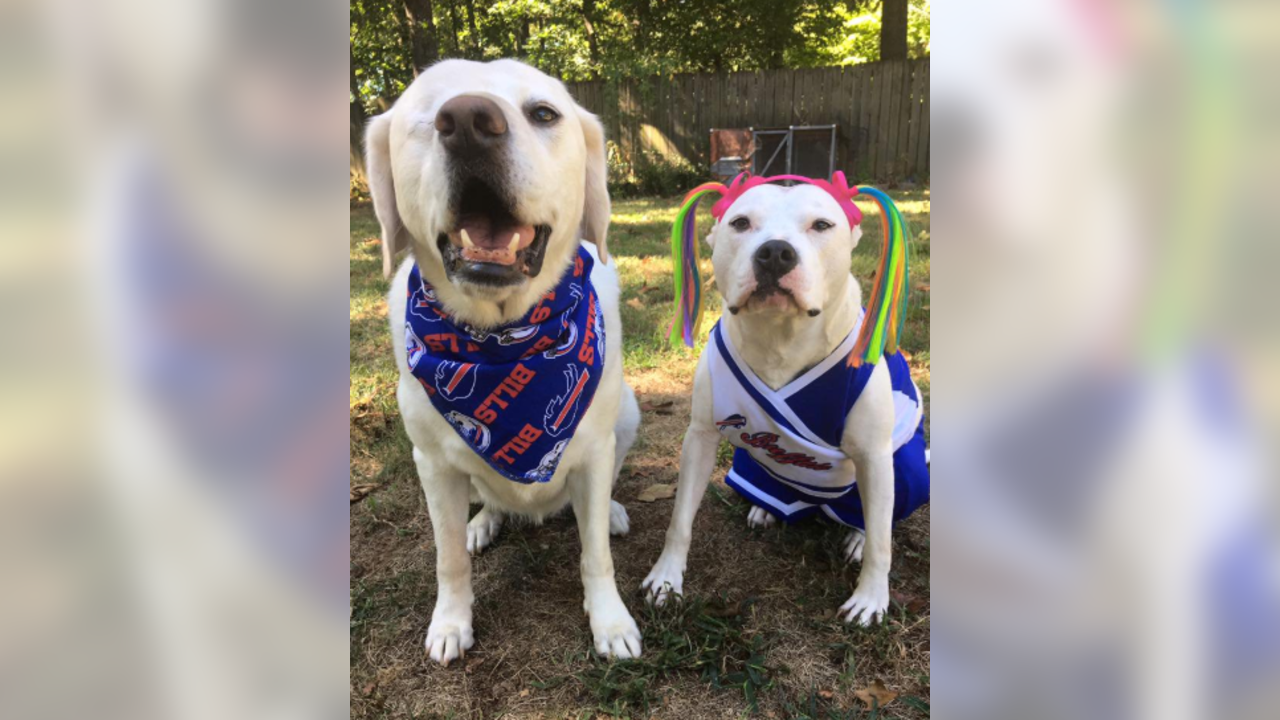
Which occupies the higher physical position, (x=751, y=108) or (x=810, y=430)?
(x=751, y=108)

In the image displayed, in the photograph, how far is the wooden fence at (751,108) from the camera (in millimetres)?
13594

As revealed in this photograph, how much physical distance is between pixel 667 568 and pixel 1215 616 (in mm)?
2215

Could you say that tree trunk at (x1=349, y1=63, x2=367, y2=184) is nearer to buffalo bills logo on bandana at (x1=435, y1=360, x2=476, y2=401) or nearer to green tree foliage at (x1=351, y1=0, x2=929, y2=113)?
buffalo bills logo on bandana at (x1=435, y1=360, x2=476, y2=401)

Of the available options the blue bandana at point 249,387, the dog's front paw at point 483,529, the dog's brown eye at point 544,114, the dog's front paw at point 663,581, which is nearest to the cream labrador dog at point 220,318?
the blue bandana at point 249,387

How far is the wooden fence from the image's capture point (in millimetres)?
13594

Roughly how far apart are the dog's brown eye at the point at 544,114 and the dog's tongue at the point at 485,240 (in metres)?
0.32

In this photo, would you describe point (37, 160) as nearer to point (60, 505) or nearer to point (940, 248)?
point (60, 505)

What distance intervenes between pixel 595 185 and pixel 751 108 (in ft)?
42.7

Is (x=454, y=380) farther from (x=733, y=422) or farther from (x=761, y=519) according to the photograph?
(x=761, y=519)

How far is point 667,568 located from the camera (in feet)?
8.80

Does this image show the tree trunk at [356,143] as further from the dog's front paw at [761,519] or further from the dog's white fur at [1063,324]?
the dog's front paw at [761,519]

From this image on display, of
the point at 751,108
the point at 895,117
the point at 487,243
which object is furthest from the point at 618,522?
the point at 751,108

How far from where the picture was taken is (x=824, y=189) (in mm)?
2537

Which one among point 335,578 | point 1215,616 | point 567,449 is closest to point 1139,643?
point 1215,616
